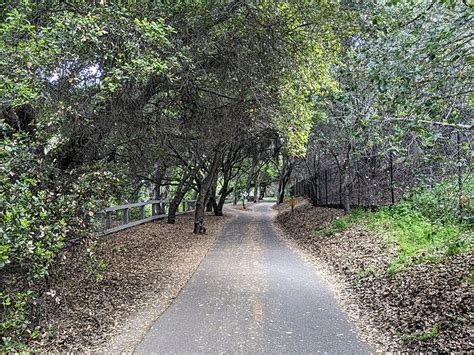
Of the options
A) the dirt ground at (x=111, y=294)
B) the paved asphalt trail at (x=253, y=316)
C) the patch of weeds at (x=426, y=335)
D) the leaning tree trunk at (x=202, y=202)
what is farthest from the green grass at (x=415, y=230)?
the leaning tree trunk at (x=202, y=202)

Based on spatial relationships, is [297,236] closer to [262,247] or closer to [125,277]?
[262,247]

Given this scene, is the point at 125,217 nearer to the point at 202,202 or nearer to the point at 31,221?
the point at 202,202

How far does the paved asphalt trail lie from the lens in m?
4.91

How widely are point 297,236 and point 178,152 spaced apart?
6130 mm

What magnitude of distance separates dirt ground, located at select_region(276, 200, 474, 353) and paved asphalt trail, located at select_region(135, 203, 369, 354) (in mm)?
395

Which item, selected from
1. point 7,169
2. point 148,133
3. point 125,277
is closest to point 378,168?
point 148,133

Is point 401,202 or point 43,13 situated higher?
point 43,13

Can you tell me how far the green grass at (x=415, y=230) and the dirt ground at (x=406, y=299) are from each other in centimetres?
27

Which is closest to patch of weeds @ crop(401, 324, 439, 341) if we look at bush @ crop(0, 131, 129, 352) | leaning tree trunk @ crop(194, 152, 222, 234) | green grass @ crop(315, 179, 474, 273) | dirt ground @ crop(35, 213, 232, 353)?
green grass @ crop(315, 179, 474, 273)

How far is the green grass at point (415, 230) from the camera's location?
6.84m

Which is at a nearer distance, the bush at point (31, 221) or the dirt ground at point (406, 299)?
the bush at point (31, 221)

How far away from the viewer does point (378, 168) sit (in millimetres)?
14383

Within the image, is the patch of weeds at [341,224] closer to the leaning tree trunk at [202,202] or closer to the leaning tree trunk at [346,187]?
the leaning tree trunk at [346,187]

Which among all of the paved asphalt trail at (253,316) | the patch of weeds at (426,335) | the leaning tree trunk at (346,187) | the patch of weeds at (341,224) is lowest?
the paved asphalt trail at (253,316)
